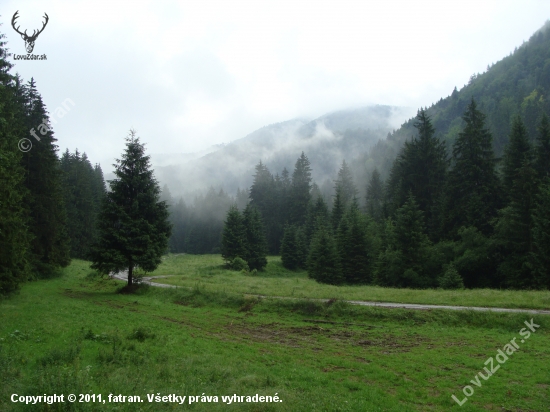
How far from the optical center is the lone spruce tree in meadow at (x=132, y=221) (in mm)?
28422

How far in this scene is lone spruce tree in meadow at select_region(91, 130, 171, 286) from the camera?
93.2 ft

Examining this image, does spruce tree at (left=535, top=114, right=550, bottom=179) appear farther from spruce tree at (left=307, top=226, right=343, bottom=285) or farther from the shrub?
the shrub

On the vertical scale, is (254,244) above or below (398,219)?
below

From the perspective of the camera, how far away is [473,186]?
46.2 m

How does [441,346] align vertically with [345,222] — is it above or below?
below

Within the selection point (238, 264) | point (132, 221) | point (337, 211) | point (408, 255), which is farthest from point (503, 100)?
point (132, 221)

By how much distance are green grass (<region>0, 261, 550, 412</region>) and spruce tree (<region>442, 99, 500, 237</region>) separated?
1204 inches

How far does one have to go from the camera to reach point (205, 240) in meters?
106

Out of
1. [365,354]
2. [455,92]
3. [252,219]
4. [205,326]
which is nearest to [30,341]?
[205,326]

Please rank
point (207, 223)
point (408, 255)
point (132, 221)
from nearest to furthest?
point (132, 221)
point (408, 255)
point (207, 223)

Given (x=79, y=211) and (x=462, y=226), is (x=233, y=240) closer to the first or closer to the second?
(x=79, y=211)

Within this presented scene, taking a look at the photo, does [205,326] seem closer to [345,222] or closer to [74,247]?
[345,222]

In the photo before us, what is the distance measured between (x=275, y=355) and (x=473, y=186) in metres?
44.3

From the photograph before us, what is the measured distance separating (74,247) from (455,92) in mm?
199644
